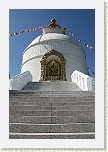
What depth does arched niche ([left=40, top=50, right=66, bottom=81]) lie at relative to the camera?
48.6 ft

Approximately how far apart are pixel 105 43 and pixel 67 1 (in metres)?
1.37

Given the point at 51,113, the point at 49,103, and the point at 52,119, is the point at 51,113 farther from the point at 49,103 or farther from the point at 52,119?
the point at 49,103

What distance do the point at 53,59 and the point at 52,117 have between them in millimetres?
12208

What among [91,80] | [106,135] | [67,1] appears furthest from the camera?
[91,80]

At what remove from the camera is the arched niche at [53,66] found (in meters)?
14.8

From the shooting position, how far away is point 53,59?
15836 millimetres

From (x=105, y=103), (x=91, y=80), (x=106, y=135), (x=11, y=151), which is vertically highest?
(x=91, y=80)

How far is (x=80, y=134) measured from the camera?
325 cm

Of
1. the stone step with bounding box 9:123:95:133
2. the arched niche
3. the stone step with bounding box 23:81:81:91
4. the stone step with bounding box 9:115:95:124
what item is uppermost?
the arched niche

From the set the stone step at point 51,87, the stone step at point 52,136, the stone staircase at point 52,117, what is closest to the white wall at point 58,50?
the stone step at point 51,87

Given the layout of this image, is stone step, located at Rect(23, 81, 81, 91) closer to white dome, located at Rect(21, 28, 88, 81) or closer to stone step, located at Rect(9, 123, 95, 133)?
stone step, located at Rect(9, 123, 95, 133)

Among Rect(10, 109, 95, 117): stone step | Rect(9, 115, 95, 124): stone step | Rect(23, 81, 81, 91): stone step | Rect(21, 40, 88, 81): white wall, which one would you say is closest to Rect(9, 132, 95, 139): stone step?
Rect(9, 115, 95, 124): stone step
